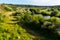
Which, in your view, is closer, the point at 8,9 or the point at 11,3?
the point at 8,9

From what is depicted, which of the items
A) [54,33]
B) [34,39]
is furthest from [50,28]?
[34,39]

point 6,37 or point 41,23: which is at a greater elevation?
point 6,37

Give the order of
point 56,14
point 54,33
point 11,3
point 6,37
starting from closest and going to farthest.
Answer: point 6,37
point 54,33
point 56,14
point 11,3

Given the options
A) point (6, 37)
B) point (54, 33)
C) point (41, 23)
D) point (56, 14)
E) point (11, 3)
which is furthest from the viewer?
point (11, 3)

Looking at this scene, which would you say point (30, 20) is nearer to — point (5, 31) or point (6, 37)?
point (5, 31)

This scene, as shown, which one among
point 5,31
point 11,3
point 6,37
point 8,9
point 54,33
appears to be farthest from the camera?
point 11,3

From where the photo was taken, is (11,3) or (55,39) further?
(11,3)

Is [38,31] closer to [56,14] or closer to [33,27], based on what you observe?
[33,27]

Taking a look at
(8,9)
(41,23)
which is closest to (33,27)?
(41,23)

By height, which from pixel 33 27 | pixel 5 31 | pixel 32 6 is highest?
pixel 5 31
